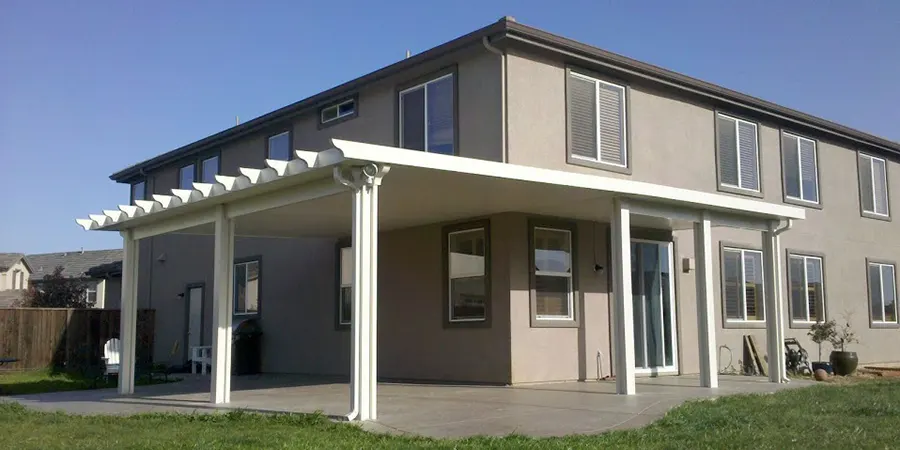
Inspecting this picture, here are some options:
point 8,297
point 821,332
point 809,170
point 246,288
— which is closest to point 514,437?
point 821,332

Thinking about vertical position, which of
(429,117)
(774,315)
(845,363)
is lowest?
(845,363)

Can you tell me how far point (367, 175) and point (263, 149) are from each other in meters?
10.4

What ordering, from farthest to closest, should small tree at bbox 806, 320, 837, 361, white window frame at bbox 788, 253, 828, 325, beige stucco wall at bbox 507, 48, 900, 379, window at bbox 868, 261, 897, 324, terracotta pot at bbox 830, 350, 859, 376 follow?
window at bbox 868, 261, 897, 324, white window frame at bbox 788, 253, 828, 325, small tree at bbox 806, 320, 837, 361, terracotta pot at bbox 830, 350, 859, 376, beige stucco wall at bbox 507, 48, 900, 379

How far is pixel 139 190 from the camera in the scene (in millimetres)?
24047

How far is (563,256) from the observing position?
13938 mm

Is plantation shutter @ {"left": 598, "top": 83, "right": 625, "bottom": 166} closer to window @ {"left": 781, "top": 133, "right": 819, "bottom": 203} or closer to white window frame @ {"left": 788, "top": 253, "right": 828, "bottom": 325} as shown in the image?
window @ {"left": 781, "top": 133, "right": 819, "bottom": 203}

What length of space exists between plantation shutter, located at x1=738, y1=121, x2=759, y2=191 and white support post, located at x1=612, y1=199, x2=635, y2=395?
6269 millimetres

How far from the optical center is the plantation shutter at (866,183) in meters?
20.1

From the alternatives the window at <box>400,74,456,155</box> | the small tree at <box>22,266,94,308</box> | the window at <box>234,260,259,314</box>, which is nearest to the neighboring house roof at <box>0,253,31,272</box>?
the small tree at <box>22,266,94,308</box>

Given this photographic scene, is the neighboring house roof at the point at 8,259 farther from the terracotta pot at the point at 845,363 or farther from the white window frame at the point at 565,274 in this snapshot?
the terracotta pot at the point at 845,363

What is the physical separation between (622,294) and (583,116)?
344 cm

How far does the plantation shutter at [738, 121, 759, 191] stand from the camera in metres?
17.0

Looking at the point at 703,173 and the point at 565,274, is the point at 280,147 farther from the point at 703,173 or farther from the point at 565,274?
the point at 703,173

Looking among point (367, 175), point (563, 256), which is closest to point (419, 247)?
point (563, 256)
